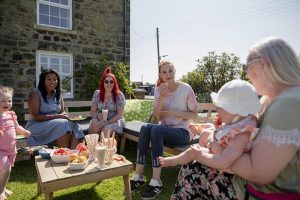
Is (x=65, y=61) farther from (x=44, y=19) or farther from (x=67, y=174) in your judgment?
(x=67, y=174)

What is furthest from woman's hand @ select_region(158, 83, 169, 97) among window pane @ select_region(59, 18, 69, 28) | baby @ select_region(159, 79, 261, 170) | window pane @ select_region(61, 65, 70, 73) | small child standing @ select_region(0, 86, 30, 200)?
window pane @ select_region(59, 18, 69, 28)

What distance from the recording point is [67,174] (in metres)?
2.43

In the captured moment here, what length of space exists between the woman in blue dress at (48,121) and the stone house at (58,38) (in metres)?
4.45

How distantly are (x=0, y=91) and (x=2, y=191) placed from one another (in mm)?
1133

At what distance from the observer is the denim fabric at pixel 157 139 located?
3.26 metres

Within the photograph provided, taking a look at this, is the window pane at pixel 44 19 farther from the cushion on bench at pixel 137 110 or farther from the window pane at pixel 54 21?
the cushion on bench at pixel 137 110

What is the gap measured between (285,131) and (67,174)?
1.91 m

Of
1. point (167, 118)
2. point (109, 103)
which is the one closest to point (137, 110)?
point (109, 103)

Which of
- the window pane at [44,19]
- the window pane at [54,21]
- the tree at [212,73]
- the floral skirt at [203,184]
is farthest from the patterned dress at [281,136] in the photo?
the tree at [212,73]

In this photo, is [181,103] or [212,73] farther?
[212,73]

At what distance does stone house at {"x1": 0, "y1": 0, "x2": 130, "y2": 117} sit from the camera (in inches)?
321

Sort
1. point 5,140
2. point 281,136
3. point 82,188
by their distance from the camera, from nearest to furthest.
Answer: point 281,136 → point 5,140 → point 82,188

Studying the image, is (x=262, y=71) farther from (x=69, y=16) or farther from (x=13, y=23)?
(x=69, y=16)

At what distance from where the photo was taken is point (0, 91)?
9.98 ft
